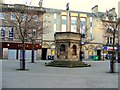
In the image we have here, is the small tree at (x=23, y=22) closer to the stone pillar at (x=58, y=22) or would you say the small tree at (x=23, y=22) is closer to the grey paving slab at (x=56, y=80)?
the grey paving slab at (x=56, y=80)

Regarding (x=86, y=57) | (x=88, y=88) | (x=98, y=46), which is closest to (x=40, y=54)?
(x=86, y=57)

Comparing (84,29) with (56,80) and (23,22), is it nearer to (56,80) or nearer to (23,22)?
(23,22)

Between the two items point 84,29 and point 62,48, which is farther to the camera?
point 84,29

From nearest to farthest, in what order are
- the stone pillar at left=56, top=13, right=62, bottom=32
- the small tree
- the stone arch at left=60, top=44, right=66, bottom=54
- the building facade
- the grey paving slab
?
the grey paving slab → the small tree → the stone arch at left=60, top=44, right=66, bottom=54 → the building facade → the stone pillar at left=56, top=13, right=62, bottom=32

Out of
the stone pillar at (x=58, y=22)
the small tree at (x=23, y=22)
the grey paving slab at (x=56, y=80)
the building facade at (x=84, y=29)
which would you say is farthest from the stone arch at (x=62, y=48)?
the stone pillar at (x=58, y=22)

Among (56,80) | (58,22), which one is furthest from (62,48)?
(58,22)

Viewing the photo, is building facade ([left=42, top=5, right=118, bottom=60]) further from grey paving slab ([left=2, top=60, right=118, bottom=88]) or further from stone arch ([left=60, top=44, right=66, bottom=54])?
grey paving slab ([left=2, top=60, right=118, bottom=88])

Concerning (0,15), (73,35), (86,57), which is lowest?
(86,57)

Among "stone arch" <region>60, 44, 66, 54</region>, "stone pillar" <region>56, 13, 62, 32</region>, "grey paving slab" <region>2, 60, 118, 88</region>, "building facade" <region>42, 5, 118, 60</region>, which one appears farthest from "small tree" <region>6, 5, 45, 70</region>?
"stone pillar" <region>56, 13, 62, 32</region>

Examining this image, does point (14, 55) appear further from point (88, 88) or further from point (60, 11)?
point (88, 88)

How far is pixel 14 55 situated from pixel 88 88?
136 feet

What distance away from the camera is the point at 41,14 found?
176 ft

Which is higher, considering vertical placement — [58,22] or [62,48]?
[58,22]

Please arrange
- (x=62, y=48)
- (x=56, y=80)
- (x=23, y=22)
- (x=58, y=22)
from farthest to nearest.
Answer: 1. (x=58, y=22)
2. (x=62, y=48)
3. (x=23, y=22)
4. (x=56, y=80)
